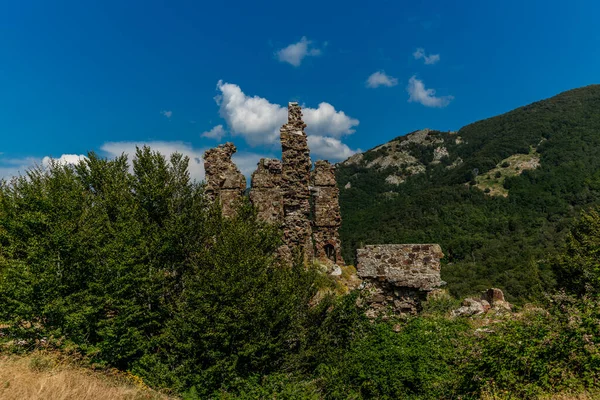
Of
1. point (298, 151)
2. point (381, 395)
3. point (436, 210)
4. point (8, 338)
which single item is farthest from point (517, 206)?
point (8, 338)

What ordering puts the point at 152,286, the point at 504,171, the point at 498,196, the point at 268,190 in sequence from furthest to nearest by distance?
the point at 504,171 < the point at 498,196 < the point at 268,190 < the point at 152,286

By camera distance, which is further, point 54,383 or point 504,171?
point 504,171

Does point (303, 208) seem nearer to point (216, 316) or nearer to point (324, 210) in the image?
point (324, 210)

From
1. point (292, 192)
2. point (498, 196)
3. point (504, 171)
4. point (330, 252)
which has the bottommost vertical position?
point (330, 252)

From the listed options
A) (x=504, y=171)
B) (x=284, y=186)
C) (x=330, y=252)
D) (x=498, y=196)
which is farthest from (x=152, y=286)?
(x=504, y=171)

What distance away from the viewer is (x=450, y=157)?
3784 inches

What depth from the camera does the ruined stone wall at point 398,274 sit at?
941 cm

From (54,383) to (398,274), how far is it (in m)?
8.14

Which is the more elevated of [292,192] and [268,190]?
[268,190]

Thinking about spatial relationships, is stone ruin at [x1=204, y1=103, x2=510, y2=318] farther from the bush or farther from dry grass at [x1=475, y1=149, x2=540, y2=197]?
dry grass at [x1=475, y1=149, x2=540, y2=197]

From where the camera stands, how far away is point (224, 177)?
14266 millimetres

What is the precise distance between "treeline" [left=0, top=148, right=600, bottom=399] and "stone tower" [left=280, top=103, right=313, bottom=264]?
311 centimetres

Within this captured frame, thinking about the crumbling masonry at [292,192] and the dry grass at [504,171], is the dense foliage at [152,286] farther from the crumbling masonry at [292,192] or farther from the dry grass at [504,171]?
the dry grass at [504,171]

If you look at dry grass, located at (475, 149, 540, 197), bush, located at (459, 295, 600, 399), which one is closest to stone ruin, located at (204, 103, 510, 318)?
bush, located at (459, 295, 600, 399)
